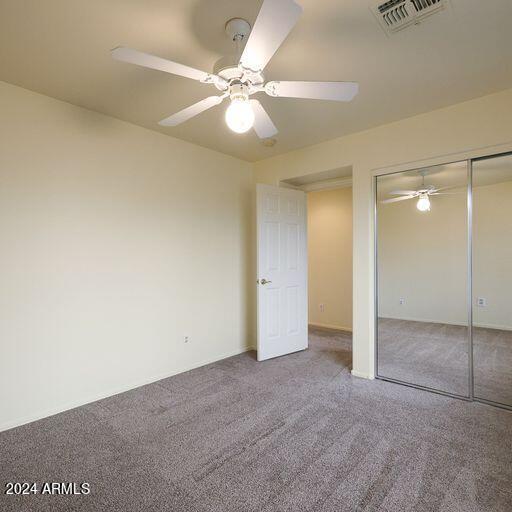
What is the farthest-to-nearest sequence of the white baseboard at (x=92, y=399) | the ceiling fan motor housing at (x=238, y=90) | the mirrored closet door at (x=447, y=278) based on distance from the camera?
the mirrored closet door at (x=447, y=278) < the white baseboard at (x=92, y=399) < the ceiling fan motor housing at (x=238, y=90)

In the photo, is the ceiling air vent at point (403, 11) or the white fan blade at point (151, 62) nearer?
the white fan blade at point (151, 62)

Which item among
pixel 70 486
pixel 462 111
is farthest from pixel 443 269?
pixel 70 486

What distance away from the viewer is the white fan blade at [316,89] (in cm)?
160

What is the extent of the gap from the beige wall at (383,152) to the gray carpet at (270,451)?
30.5 inches

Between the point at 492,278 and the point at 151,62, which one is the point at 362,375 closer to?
the point at 492,278

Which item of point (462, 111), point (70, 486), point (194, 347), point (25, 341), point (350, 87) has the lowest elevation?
point (70, 486)

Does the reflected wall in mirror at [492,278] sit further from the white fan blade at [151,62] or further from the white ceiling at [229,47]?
the white fan blade at [151,62]

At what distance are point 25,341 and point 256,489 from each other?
199cm

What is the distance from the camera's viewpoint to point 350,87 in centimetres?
161

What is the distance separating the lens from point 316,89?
1662 mm

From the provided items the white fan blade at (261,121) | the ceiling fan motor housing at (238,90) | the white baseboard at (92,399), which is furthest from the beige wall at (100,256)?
the ceiling fan motor housing at (238,90)

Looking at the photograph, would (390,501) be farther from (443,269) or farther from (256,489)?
(443,269)

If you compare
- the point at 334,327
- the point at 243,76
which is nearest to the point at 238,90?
the point at 243,76

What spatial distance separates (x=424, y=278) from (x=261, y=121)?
221 cm
